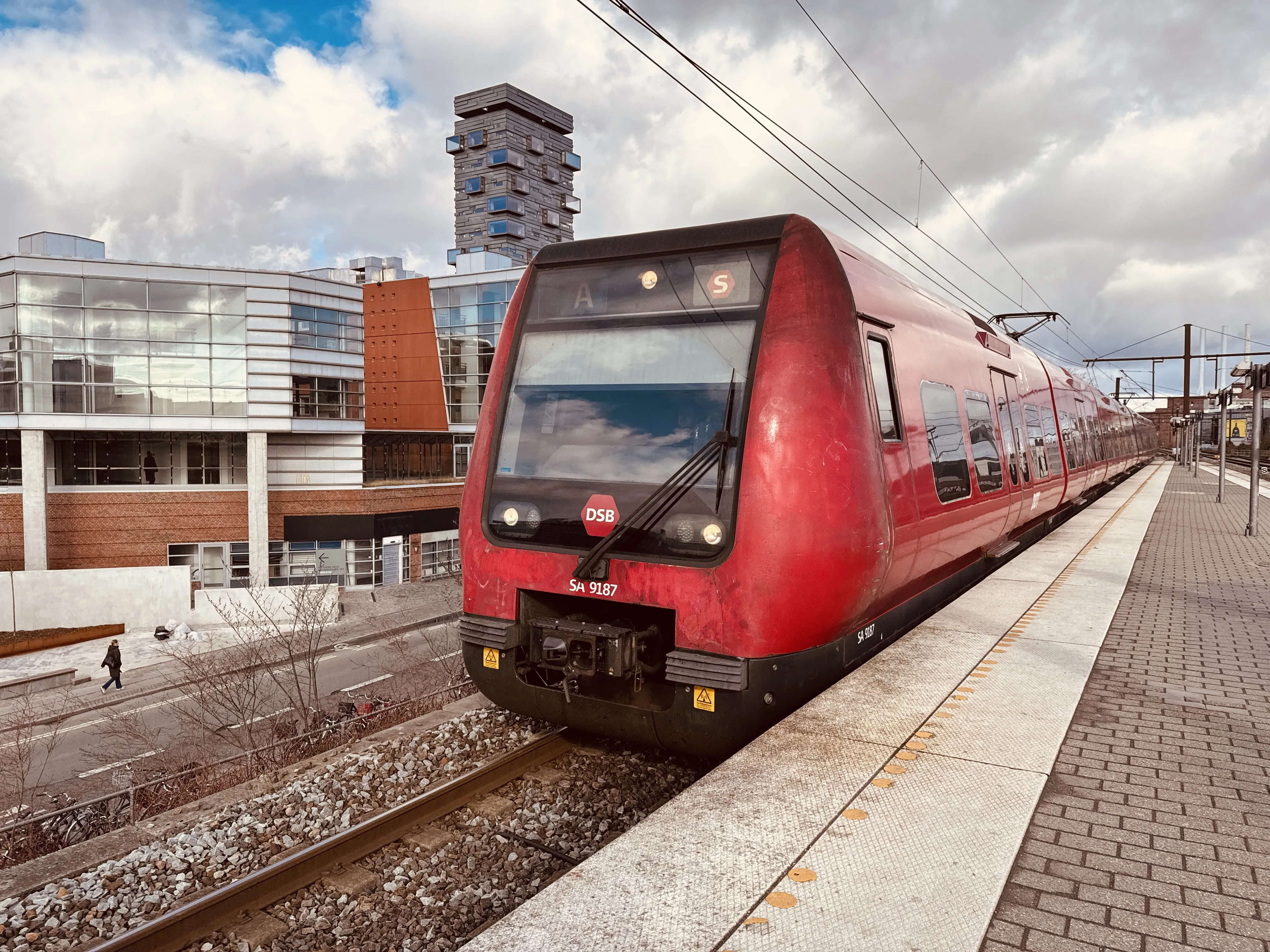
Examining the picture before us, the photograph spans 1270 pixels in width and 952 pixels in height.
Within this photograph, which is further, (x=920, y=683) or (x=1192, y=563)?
(x=1192, y=563)

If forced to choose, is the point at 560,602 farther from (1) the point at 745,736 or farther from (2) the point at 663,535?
(1) the point at 745,736

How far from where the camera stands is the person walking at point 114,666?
23766mm

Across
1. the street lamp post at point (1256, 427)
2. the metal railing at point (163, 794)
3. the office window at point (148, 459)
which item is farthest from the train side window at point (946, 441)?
the office window at point (148, 459)

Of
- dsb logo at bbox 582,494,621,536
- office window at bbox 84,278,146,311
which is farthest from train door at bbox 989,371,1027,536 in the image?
office window at bbox 84,278,146,311

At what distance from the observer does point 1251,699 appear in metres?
6.28

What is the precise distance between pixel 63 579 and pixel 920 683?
104 feet

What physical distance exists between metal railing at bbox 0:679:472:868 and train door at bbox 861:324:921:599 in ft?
12.7

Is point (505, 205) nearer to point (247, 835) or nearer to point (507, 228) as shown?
point (507, 228)

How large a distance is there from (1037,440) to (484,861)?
9864mm

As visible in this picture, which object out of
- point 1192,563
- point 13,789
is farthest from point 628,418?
point 13,789

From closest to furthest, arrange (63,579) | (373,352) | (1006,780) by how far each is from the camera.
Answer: (1006,780) < (63,579) < (373,352)

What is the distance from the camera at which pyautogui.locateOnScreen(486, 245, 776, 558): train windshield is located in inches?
210

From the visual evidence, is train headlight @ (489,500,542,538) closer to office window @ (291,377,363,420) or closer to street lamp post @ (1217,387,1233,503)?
street lamp post @ (1217,387,1233,503)

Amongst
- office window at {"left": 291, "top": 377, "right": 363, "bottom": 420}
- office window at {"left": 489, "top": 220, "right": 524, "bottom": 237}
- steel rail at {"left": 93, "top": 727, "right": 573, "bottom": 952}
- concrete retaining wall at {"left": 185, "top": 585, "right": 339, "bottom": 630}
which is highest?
office window at {"left": 489, "top": 220, "right": 524, "bottom": 237}
